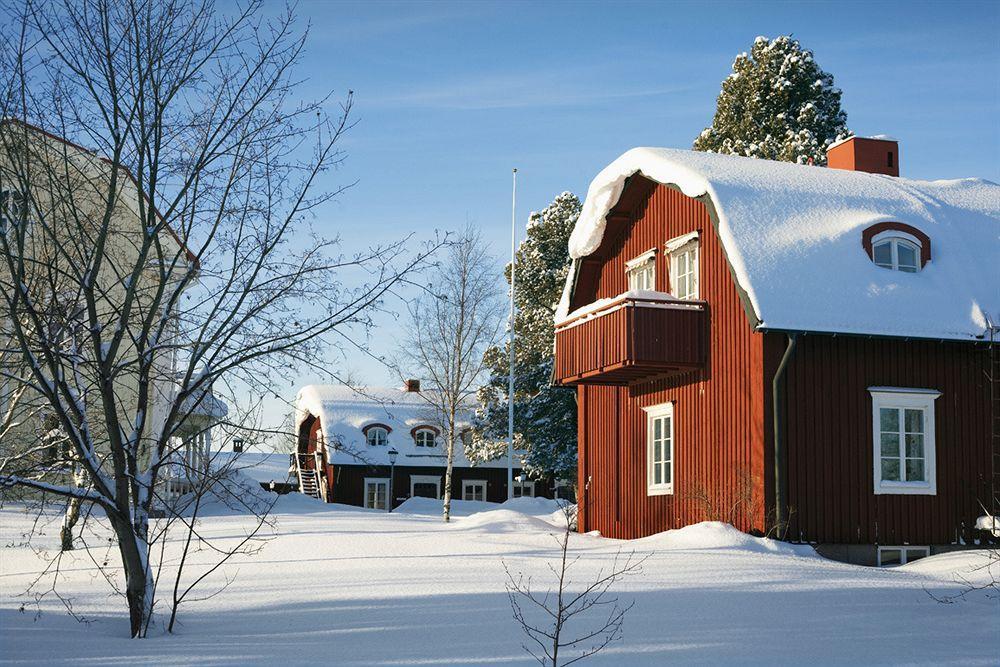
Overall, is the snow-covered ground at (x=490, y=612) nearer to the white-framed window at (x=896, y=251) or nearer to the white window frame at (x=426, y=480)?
the white-framed window at (x=896, y=251)

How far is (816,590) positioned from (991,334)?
→ 7932 millimetres

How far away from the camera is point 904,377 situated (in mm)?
18281

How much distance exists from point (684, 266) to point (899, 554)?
6.41m

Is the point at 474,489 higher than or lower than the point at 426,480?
Result: lower

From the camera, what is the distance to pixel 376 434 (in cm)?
5062

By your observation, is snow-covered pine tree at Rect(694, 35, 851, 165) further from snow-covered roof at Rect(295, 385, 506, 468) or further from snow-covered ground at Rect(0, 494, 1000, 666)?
snow-covered ground at Rect(0, 494, 1000, 666)

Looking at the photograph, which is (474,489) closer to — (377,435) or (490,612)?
(377,435)

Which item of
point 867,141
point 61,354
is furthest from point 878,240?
point 61,354

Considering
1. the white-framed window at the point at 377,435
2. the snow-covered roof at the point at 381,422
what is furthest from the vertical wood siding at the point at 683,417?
the white-framed window at the point at 377,435

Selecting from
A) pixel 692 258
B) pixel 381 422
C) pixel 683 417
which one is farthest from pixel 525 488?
pixel 692 258

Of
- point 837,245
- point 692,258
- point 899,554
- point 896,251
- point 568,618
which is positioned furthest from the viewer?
point 692,258

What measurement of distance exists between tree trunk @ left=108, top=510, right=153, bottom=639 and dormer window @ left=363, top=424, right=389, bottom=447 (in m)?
39.7

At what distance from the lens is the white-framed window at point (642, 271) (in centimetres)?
2175

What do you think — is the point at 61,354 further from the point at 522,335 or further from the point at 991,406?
the point at 522,335
